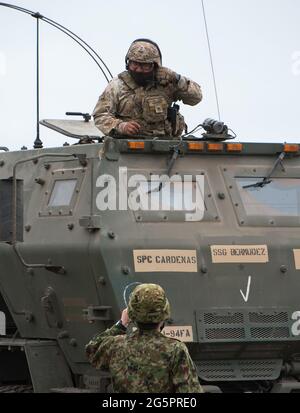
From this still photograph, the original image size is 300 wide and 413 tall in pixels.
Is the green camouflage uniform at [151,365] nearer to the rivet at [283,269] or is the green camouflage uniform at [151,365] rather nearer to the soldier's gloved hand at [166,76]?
the rivet at [283,269]

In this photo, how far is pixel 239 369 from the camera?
37.5 ft

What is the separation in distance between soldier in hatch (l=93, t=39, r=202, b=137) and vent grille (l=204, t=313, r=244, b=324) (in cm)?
225

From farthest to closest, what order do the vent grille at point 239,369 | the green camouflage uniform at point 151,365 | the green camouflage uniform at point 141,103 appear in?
the green camouflage uniform at point 141,103
the vent grille at point 239,369
the green camouflage uniform at point 151,365

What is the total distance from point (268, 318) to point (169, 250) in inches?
45.1

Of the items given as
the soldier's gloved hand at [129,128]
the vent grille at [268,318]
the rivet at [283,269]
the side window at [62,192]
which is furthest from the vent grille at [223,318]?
the soldier's gloved hand at [129,128]

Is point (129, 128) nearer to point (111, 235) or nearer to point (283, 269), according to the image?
point (111, 235)

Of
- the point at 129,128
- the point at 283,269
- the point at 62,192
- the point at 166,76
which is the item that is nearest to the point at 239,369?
the point at 283,269

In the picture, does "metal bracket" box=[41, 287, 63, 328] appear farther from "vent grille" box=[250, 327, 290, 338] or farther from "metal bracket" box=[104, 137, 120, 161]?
"vent grille" box=[250, 327, 290, 338]

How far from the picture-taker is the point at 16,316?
12391 millimetres

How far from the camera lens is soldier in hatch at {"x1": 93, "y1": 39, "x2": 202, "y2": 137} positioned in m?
12.8

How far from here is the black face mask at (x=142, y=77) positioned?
508 inches

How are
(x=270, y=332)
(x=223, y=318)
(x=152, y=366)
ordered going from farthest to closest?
(x=270, y=332) < (x=223, y=318) < (x=152, y=366)
